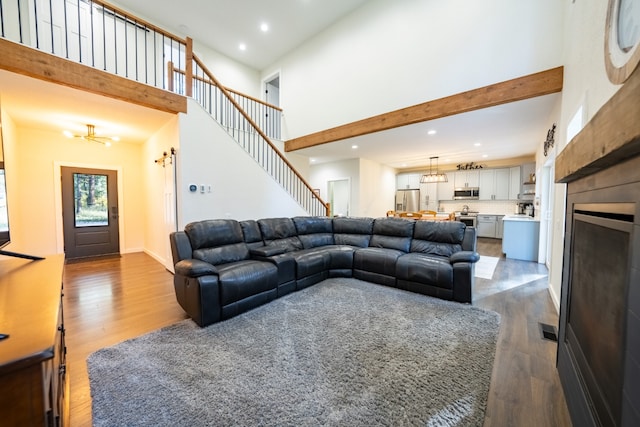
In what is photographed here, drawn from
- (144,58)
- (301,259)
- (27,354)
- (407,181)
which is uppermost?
(144,58)

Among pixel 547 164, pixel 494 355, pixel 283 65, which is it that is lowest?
pixel 494 355

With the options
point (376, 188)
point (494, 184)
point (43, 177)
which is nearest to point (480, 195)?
point (494, 184)

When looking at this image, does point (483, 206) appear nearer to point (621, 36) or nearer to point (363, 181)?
point (363, 181)

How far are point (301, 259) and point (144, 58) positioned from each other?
20.0 feet

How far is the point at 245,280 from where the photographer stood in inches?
111

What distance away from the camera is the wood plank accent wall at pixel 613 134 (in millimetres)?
728

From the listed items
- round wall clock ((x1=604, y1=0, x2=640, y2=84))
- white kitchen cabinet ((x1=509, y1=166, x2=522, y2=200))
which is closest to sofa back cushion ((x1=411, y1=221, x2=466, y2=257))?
round wall clock ((x1=604, y1=0, x2=640, y2=84))

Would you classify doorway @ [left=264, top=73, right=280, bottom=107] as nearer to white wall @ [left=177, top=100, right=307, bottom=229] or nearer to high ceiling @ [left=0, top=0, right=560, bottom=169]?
high ceiling @ [left=0, top=0, right=560, bottom=169]

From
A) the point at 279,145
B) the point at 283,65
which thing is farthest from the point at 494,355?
the point at 283,65

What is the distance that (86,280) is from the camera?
3977mm

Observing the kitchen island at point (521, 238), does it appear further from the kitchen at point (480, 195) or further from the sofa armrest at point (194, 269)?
the sofa armrest at point (194, 269)

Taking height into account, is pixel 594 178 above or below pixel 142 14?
below

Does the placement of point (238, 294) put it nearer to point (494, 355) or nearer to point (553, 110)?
point (494, 355)

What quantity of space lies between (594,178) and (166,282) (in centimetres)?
476
